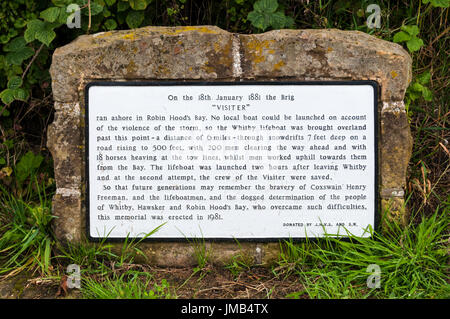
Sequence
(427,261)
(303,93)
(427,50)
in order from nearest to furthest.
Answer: (427,261) < (303,93) < (427,50)

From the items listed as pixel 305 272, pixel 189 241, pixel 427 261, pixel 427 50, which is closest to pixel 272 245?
pixel 305 272

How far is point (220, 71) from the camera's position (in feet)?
7.89

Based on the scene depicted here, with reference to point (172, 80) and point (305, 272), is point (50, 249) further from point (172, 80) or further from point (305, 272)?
point (305, 272)

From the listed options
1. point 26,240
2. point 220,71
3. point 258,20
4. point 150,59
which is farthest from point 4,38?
point 258,20

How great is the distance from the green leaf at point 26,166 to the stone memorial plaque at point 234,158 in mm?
718

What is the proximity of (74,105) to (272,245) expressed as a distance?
53.2 inches

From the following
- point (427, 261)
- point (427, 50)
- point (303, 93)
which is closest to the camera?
point (427, 261)

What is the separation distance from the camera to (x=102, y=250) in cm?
242

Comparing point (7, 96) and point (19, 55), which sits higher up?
point (19, 55)

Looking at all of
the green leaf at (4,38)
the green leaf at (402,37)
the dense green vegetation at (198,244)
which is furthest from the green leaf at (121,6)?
the green leaf at (402,37)

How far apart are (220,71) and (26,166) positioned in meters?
1.51

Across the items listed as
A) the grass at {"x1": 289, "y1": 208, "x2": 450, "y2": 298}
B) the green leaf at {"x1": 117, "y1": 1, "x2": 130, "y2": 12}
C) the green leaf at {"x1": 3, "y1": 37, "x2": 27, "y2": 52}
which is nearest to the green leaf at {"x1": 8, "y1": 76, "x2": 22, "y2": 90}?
the green leaf at {"x1": 3, "y1": 37, "x2": 27, "y2": 52}

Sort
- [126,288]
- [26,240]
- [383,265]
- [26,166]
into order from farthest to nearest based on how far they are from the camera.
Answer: [26,166], [26,240], [383,265], [126,288]

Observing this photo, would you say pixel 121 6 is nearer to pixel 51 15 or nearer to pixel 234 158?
pixel 51 15
